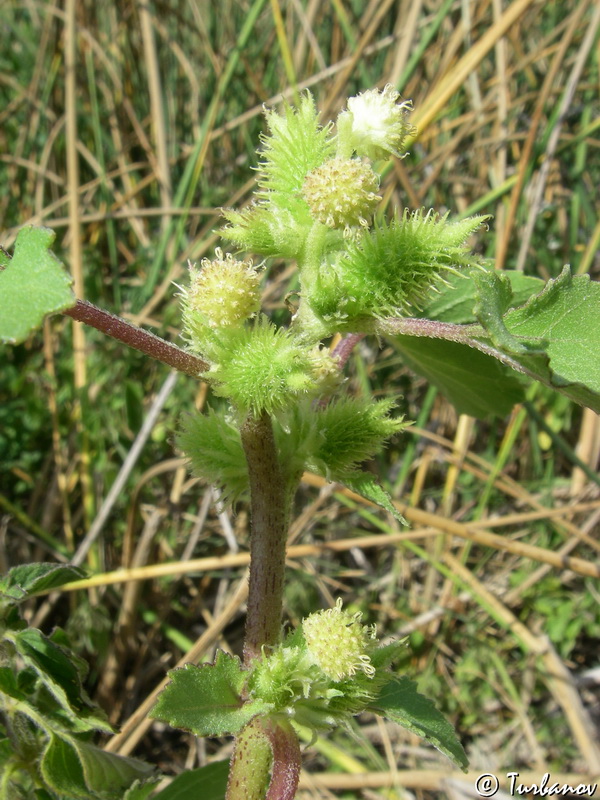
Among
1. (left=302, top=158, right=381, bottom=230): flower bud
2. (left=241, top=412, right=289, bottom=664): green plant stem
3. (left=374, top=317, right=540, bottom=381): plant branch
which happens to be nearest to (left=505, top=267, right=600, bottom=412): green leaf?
(left=374, top=317, right=540, bottom=381): plant branch

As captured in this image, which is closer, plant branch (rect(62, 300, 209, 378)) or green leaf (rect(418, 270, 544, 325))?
plant branch (rect(62, 300, 209, 378))

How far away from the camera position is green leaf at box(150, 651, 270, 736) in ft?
2.44

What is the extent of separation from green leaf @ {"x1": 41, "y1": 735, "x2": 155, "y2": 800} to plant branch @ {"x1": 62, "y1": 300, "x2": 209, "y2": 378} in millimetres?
493

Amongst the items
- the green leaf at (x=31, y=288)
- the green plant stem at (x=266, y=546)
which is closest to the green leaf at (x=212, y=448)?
the green plant stem at (x=266, y=546)

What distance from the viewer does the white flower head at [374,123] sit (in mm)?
761

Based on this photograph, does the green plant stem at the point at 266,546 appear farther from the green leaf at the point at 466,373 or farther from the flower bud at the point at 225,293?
the green leaf at the point at 466,373

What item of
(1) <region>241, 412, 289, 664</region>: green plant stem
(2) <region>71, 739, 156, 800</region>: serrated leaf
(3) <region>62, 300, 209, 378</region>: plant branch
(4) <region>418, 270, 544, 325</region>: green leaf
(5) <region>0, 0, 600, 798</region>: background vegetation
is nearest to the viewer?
(3) <region>62, 300, 209, 378</region>: plant branch

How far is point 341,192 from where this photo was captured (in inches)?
27.2

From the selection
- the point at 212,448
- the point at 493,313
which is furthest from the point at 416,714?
the point at 493,313

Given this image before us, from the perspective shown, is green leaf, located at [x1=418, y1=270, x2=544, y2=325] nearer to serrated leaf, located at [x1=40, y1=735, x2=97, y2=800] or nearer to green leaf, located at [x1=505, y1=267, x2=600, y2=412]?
green leaf, located at [x1=505, y1=267, x2=600, y2=412]

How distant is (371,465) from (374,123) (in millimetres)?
1702

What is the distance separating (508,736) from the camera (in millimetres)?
2250

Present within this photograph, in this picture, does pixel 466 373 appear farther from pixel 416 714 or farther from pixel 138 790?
pixel 138 790

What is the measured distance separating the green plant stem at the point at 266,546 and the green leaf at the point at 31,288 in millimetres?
269
